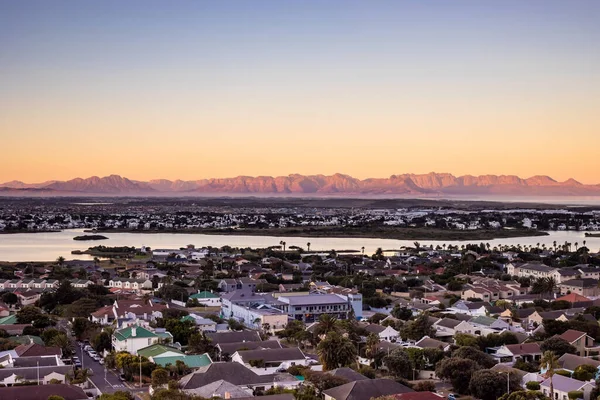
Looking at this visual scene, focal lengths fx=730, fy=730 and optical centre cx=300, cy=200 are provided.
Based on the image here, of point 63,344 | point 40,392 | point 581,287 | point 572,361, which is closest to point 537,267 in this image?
point 581,287

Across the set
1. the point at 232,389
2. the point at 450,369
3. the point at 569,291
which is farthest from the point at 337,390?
the point at 569,291

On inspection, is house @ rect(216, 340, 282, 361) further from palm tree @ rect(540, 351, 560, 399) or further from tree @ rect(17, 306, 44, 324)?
tree @ rect(17, 306, 44, 324)

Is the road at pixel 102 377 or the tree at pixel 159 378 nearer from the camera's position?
the tree at pixel 159 378

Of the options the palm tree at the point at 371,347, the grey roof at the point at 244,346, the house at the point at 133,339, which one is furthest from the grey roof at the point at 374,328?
the house at the point at 133,339

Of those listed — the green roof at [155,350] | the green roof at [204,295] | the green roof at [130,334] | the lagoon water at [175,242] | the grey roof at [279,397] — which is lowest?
the lagoon water at [175,242]

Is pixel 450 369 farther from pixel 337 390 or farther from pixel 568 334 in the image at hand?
pixel 568 334

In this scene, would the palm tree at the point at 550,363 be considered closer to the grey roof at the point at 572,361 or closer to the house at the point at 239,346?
the grey roof at the point at 572,361
